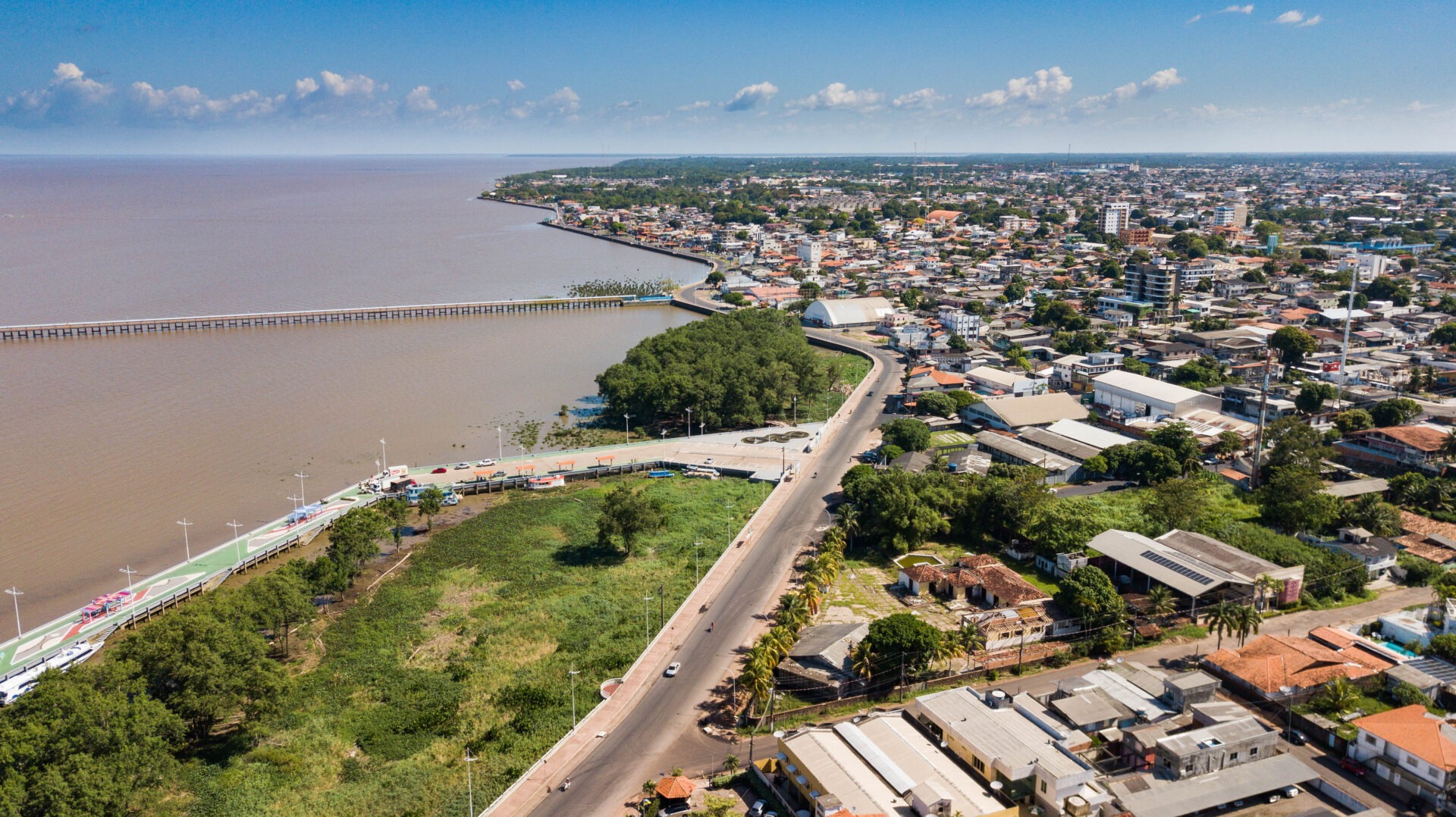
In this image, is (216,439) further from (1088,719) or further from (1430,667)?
(1430,667)

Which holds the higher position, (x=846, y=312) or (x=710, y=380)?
(x=846, y=312)

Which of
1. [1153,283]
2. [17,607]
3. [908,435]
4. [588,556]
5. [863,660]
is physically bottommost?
[588,556]

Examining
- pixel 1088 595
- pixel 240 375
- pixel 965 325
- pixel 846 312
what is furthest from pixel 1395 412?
pixel 240 375

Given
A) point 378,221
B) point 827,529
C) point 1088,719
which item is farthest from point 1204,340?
point 378,221

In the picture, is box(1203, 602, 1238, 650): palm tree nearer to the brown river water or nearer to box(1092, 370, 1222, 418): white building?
box(1092, 370, 1222, 418): white building

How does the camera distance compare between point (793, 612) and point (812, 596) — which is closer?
point (793, 612)

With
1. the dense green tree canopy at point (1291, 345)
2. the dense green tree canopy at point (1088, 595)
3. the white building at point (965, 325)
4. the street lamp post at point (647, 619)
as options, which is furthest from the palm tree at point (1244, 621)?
the white building at point (965, 325)

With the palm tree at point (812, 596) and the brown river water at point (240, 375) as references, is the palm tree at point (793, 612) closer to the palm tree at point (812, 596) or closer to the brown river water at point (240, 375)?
the palm tree at point (812, 596)

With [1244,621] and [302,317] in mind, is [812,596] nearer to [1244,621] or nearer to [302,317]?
[1244,621]
